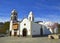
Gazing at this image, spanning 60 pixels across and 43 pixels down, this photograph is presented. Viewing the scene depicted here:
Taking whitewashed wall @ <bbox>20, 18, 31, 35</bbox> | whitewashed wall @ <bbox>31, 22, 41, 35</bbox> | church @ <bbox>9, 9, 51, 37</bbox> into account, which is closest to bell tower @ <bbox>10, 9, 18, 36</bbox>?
church @ <bbox>9, 9, 51, 37</bbox>

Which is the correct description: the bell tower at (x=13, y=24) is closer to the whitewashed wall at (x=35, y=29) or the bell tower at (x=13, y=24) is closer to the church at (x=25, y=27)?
the church at (x=25, y=27)

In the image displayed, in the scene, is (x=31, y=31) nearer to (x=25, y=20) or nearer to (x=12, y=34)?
(x=25, y=20)

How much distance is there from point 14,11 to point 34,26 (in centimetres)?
1048

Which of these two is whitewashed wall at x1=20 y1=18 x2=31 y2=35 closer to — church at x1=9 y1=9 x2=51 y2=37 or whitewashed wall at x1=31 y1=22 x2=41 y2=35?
church at x1=9 y1=9 x2=51 y2=37

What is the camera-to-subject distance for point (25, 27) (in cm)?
4059

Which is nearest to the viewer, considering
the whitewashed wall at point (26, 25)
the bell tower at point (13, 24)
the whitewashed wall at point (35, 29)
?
the whitewashed wall at point (26, 25)

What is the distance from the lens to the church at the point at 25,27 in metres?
39.5

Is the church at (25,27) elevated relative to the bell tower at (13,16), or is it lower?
lower

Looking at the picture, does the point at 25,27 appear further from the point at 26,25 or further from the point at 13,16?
the point at 13,16

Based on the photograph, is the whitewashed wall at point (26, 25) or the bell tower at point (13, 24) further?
the bell tower at point (13, 24)

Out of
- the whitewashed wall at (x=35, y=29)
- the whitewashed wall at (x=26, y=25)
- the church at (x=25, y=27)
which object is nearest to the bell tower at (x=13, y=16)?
the church at (x=25, y=27)

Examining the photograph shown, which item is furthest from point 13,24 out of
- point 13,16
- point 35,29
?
point 35,29

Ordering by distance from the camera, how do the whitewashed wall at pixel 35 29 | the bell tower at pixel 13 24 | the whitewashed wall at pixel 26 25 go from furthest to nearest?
the bell tower at pixel 13 24 < the whitewashed wall at pixel 35 29 < the whitewashed wall at pixel 26 25

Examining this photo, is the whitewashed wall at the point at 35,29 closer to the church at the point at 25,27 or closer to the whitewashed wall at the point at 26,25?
the church at the point at 25,27
